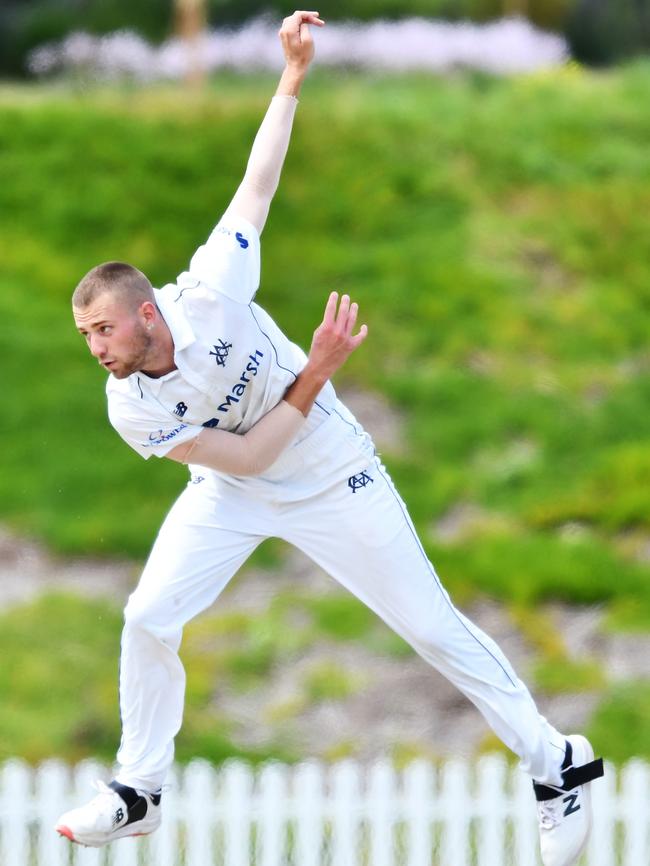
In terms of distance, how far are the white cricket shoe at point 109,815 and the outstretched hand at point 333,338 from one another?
54.1 inches

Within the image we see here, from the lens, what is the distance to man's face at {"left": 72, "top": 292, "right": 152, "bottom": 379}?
3.73 m

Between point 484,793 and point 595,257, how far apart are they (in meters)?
5.17

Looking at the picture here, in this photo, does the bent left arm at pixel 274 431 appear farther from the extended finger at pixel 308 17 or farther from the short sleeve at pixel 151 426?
the extended finger at pixel 308 17

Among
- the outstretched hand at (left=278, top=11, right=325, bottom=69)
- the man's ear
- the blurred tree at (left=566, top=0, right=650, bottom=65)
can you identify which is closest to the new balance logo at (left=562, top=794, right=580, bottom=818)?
the man's ear

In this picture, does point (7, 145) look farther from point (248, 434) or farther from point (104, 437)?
point (248, 434)

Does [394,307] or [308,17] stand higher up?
[394,307]

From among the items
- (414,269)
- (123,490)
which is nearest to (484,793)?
(123,490)

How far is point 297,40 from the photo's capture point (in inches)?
161

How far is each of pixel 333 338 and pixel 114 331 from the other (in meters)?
0.54

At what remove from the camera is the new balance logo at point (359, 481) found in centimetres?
416

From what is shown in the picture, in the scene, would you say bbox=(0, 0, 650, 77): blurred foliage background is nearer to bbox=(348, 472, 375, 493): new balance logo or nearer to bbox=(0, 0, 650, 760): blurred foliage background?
bbox=(0, 0, 650, 760): blurred foliage background

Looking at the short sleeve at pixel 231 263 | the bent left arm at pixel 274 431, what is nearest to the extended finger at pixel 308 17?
the short sleeve at pixel 231 263

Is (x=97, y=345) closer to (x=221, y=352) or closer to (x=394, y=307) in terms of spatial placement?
(x=221, y=352)

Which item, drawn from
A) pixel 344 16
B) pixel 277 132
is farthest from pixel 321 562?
pixel 344 16
